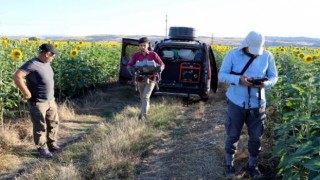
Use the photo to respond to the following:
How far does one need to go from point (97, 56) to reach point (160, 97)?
2900mm

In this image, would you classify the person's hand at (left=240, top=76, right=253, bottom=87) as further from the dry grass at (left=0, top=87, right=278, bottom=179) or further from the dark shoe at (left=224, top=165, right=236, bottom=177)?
the dry grass at (left=0, top=87, right=278, bottom=179)

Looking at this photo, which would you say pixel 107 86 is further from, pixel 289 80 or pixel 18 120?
pixel 289 80

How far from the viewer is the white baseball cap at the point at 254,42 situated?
4.41 metres

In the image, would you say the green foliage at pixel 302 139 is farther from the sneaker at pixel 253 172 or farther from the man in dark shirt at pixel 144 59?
the man in dark shirt at pixel 144 59

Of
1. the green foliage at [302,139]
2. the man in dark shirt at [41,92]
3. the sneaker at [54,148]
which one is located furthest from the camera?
the sneaker at [54,148]

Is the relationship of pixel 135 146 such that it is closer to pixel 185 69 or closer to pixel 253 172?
pixel 253 172

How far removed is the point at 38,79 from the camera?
19.4 ft

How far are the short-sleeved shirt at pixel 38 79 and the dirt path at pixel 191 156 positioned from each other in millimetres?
1739

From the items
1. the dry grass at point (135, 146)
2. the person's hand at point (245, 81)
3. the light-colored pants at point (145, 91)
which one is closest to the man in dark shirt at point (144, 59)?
the light-colored pants at point (145, 91)

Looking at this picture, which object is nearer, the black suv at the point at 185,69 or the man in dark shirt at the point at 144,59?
the man in dark shirt at the point at 144,59

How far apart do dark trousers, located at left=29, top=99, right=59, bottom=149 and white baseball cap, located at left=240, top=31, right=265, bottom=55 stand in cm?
313

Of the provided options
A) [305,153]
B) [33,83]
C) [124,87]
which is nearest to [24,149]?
[33,83]

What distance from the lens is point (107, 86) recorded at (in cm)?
1296

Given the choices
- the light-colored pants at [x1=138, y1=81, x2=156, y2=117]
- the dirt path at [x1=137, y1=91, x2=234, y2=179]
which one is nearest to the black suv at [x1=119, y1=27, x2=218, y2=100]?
the light-colored pants at [x1=138, y1=81, x2=156, y2=117]
